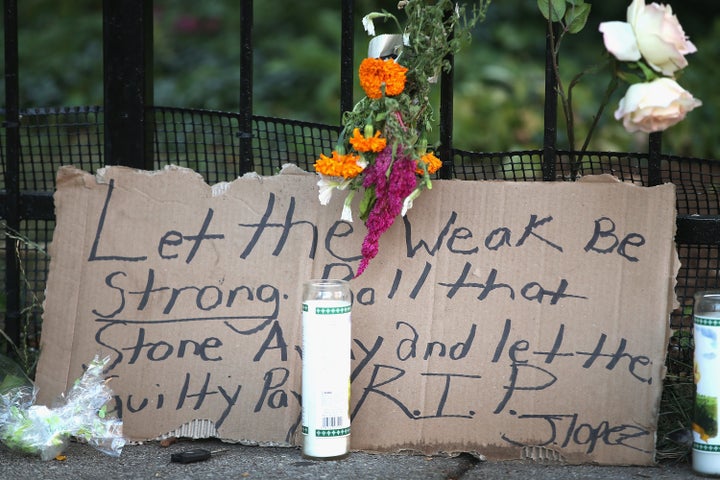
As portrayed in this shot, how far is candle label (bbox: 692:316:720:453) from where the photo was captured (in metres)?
1.92

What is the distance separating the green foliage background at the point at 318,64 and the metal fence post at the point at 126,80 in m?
2.51

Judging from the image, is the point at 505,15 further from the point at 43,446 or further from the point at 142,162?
the point at 43,446

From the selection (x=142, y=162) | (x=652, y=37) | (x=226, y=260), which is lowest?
(x=226, y=260)

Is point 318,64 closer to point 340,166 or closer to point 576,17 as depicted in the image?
point 576,17

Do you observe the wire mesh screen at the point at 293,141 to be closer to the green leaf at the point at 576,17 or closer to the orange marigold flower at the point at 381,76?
the orange marigold flower at the point at 381,76

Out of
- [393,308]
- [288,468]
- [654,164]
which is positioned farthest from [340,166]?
[654,164]

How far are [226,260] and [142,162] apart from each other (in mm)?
464

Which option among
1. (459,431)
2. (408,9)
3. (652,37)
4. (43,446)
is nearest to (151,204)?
(43,446)

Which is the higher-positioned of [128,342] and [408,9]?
[408,9]

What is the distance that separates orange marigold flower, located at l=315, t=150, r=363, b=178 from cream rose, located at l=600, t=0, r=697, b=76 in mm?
579

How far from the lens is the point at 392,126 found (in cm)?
204

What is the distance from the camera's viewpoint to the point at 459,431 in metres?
2.10

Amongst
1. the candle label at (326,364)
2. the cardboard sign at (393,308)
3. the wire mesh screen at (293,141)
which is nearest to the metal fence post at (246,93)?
the wire mesh screen at (293,141)

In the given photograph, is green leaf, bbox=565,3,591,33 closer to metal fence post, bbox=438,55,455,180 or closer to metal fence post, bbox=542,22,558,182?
metal fence post, bbox=542,22,558,182
